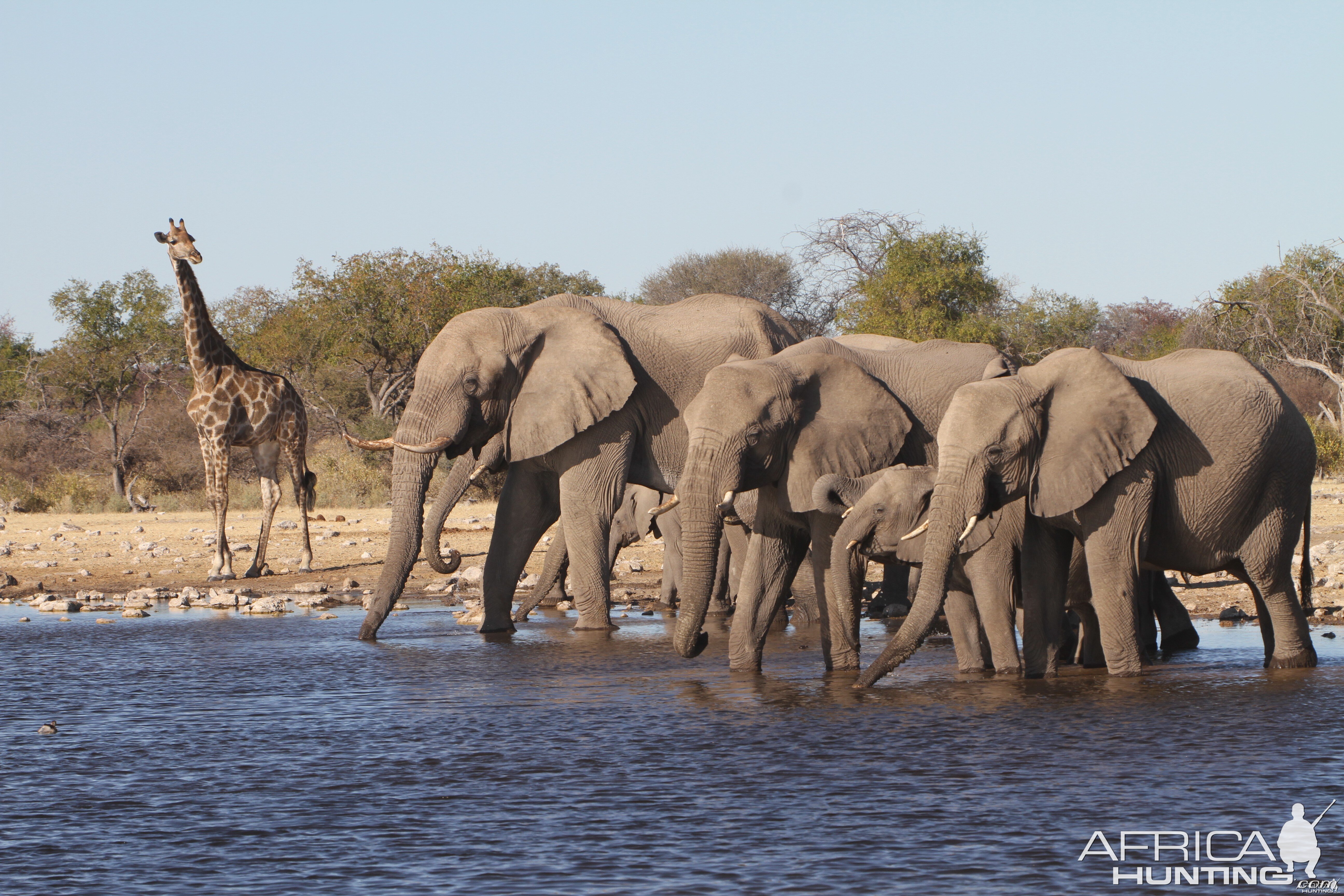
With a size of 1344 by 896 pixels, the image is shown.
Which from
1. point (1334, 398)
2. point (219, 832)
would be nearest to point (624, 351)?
point (219, 832)

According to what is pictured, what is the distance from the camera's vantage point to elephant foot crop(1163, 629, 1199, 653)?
9773mm

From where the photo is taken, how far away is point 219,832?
5.20m

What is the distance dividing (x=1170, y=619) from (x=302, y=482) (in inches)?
403

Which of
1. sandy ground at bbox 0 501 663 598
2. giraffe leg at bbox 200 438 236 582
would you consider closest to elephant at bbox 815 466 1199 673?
sandy ground at bbox 0 501 663 598

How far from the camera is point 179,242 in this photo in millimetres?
17641

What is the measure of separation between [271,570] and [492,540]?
6163mm

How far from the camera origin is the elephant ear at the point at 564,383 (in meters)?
11.0

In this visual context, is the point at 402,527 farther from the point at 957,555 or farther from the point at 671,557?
the point at 957,555

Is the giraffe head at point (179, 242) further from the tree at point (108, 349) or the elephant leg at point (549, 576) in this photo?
the tree at point (108, 349)

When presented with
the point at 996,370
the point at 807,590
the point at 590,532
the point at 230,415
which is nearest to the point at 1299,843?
the point at 996,370

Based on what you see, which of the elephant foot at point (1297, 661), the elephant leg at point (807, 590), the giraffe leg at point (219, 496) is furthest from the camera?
the giraffe leg at point (219, 496)

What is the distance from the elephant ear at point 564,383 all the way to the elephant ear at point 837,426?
2275 millimetres

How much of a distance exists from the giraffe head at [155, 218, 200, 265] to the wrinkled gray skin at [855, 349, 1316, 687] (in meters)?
11.4

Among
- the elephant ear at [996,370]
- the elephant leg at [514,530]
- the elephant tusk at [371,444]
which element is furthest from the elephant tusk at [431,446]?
the elephant ear at [996,370]
